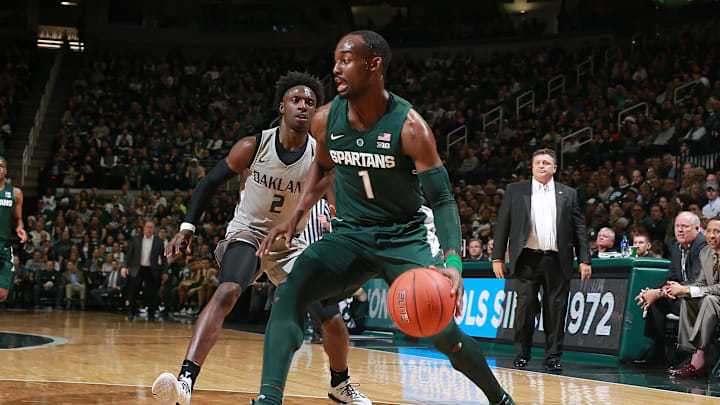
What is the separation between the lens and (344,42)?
3.84 meters

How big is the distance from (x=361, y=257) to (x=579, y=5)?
2332 cm

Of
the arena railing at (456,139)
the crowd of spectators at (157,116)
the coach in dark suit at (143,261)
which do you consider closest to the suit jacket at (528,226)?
the coach in dark suit at (143,261)

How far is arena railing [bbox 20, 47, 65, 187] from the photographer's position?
74.8ft

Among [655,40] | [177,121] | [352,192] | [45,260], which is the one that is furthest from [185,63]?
[352,192]

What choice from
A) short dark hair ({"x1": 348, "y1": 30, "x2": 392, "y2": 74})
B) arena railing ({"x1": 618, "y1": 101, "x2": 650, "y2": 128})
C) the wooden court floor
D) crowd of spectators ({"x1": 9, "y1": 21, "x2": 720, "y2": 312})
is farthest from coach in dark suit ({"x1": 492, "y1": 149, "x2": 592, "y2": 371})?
arena railing ({"x1": 618, "y1": 101, "x2": 650, "y2": 128})

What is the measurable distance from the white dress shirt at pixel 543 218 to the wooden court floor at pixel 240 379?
122 cm

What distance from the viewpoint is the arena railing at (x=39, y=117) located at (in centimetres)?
2281

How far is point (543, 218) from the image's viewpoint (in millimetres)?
7914

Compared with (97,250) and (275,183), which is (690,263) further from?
(97,250)

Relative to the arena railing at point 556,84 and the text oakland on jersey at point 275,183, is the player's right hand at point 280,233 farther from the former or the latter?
the arena railing at point 556,84

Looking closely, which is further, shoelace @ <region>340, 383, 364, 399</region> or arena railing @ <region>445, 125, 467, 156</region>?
arena railing @ <region>445, 125, 467, 156</region>

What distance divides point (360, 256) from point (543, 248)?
4.31 m

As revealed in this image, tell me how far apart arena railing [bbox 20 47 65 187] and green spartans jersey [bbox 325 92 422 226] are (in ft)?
66.5

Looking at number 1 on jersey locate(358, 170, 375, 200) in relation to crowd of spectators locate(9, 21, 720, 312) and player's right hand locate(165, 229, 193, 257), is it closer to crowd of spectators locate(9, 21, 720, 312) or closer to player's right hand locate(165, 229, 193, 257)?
player's right hand locate(165, 229, 193, 257)
